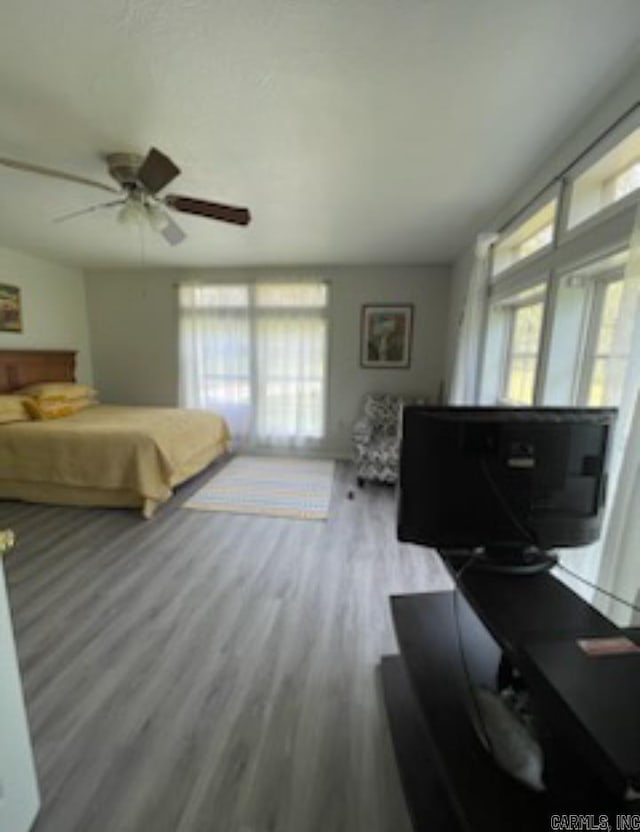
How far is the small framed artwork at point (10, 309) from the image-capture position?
3.77 metres

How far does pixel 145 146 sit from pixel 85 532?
2.59m

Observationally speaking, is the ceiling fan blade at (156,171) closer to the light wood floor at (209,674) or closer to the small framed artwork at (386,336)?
the light wood floor at (209,674)

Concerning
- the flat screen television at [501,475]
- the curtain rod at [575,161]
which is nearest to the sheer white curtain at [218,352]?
the curtain rod at [575,161]

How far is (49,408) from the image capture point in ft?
11.7

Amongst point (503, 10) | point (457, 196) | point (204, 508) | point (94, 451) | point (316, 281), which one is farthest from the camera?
point (316, 281)

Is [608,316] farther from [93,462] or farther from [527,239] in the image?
[93,462]

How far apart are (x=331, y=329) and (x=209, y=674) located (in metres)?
3.74

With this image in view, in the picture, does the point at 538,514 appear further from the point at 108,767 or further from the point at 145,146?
the point at 145,146

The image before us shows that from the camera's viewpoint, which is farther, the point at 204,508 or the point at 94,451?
the point at 204,508

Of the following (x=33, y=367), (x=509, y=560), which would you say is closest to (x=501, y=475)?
(x=509, y=560)

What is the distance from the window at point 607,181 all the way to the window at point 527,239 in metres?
0.16

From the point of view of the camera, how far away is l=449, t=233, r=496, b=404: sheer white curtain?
2893mm

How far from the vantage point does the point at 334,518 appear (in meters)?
3.11

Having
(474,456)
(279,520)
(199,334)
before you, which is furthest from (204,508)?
(474,456)
